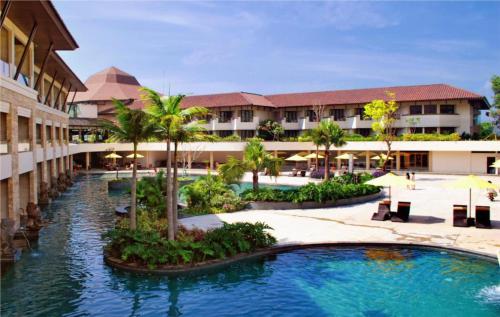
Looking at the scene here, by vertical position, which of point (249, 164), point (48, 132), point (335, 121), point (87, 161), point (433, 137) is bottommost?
point (87, 161)

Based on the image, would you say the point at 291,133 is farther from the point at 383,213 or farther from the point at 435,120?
the point at 383,213

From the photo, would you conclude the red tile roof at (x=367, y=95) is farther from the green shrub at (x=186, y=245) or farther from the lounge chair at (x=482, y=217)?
the green shrub at (x=186, y=245)

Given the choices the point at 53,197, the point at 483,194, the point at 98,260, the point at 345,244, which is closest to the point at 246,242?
the point at 345,244

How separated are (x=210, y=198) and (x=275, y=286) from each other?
12.9 metres

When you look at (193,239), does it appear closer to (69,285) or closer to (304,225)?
(69,285)

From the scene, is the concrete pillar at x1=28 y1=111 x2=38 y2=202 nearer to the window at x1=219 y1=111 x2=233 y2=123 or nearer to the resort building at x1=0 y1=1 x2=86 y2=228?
the resort building at x1=0 y1=1 x2=86 y2=228

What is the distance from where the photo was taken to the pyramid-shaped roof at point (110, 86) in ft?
247

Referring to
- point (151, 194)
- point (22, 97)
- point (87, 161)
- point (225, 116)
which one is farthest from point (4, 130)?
point (225, 116)

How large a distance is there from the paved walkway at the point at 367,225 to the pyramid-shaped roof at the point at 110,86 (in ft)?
177

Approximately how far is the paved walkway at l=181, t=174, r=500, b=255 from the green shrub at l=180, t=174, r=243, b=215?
93 centimetres

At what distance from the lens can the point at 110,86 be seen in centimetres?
7994

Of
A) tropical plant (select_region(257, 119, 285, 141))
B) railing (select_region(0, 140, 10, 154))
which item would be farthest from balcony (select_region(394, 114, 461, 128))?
railing (select_region(0, 140, 10, 154))

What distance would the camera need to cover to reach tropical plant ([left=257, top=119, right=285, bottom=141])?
207 ft

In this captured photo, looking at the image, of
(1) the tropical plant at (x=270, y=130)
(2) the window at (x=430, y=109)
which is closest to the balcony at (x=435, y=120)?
(2) the window at (x=430, y=109)
